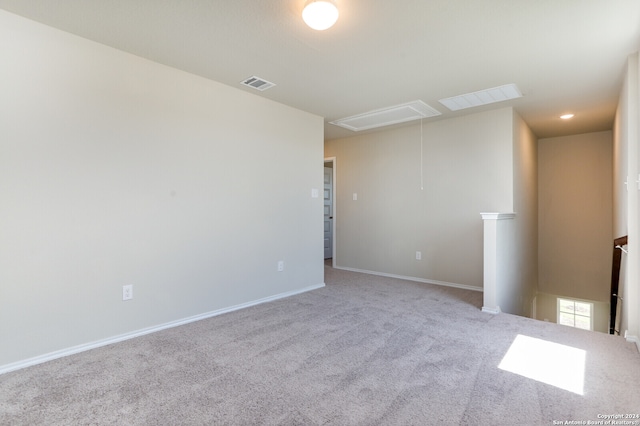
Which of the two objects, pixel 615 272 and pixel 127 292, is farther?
pixel 615 272

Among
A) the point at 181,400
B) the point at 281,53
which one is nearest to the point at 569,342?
the point at 181,400

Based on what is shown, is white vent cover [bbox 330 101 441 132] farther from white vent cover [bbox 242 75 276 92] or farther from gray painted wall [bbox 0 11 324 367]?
white vent cover [bbox 242 75 276 92]

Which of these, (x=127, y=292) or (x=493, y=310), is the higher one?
(x=127, y=292)

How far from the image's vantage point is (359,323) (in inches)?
116

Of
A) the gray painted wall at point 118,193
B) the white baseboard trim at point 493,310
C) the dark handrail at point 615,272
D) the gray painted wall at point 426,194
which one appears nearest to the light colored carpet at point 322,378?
the white baseboard trim at point 493,310

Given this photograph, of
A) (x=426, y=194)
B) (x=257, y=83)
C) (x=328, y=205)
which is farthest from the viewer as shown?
(x=328, y=205)

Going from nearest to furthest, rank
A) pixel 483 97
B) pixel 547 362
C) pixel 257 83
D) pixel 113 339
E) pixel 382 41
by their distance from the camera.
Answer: pixel 547 362
pixel 382 41
pixel 113 339
pixel 257 83
pixel 483 97

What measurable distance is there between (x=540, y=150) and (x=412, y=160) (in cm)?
256

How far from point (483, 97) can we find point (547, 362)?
2682mm

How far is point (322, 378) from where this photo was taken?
199 centimetres

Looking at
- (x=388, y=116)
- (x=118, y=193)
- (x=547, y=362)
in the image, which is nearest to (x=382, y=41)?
(x=388, y=116)

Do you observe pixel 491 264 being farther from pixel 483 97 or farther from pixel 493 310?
pixel 483 97

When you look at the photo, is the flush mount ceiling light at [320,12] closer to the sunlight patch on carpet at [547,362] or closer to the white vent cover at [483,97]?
the white vent cover at [483,97]

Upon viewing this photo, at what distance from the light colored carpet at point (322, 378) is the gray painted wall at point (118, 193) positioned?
0.33m
